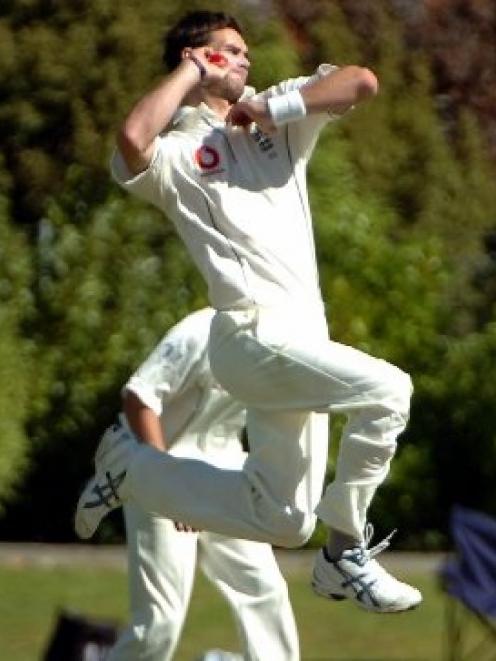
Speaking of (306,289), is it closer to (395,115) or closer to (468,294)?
(468,294)

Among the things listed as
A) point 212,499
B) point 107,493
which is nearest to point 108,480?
point 107,493

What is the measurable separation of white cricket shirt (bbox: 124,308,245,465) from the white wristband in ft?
2.91

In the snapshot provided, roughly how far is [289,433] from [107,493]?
749 mm

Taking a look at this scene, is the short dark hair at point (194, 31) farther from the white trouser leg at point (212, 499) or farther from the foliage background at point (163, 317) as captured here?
the foliage background at point (163, 317)

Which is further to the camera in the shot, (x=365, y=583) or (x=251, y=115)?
(x=365, y=583)

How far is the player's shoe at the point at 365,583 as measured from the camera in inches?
289

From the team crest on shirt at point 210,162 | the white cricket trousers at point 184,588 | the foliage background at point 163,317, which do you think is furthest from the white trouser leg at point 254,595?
the foliage background at point 163,317

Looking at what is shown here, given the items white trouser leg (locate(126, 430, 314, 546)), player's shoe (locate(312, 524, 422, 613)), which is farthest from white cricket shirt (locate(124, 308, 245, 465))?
player's shoe (locate(312, 524, 422, 613))

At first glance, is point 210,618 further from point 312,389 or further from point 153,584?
point 312,389

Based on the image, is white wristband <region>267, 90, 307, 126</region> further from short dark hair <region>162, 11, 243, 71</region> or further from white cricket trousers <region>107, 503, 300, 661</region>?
white cricket trousers <region>107, 503, 300, 661</region>

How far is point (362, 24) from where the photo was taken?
15844mm

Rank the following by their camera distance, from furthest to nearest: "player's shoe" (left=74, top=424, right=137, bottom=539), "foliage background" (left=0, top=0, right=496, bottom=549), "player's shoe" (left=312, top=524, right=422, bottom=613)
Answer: "foliage background" (left=0, top=0, right=496, bottom=549)
"player's shoe" (left=74, top=424, right=137, bottom=539)
"player's shoe" (left=312, top=524, right=422, bottom=613)

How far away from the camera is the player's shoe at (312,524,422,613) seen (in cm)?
733

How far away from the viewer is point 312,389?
709 centimetres
